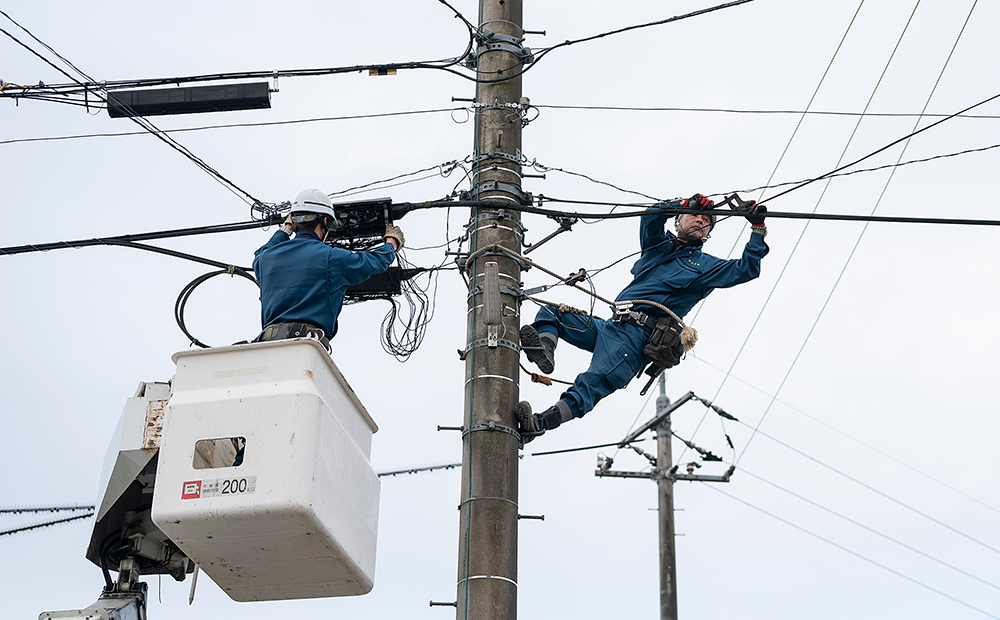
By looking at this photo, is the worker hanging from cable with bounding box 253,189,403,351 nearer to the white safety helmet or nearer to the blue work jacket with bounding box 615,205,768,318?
the white safety helmet

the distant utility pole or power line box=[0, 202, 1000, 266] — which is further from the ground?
the distant utility pole

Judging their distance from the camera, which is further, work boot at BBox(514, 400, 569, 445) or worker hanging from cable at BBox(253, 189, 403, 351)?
work boot at BBox(514, 400, 569, 445)

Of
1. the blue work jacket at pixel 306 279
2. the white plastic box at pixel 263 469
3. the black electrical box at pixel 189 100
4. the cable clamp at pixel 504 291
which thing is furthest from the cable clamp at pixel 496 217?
the black electrical box at pixel 189 100

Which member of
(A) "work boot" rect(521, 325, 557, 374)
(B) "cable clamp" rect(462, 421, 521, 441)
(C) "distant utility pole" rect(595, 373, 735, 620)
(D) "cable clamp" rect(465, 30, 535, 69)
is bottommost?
(B) "cable clamp" rect(462, 421, 521, 441)

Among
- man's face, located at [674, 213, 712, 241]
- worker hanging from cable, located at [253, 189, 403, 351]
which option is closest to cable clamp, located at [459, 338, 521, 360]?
worker hanging from cable, located at [253, 189, 403, 351]

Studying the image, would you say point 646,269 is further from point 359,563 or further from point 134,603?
point 134,603

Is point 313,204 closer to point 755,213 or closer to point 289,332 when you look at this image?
point 289,332

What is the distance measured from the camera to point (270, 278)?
6.47m

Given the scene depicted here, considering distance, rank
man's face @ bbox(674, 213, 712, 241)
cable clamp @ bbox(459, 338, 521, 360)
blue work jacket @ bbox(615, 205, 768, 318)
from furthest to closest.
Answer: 1. man's face @ bbox(674, 213, 712, 241)
2. blue work jacket @ bbox(615, 205, 768, 318)
3. cable clamp @ bbox(459, 338, 521, 360)

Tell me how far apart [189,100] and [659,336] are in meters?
3.87

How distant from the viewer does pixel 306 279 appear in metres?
6.44

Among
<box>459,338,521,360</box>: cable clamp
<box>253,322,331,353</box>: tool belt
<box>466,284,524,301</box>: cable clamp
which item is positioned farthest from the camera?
<box>466,284,524,301</box>: cable clamp

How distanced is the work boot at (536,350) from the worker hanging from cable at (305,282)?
40.2 inches

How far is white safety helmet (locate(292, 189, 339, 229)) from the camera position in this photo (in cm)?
682
